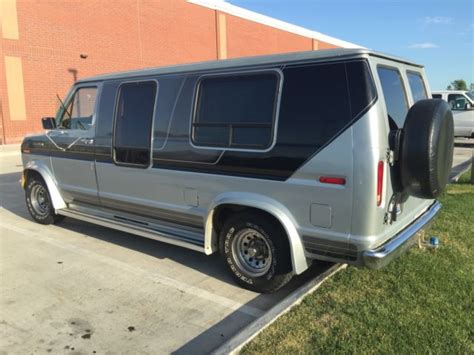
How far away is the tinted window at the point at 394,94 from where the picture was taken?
3.68 m

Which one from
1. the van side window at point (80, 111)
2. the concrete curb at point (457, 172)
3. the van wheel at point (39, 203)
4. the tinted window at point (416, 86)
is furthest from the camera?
the concrete curb at point (457, 172)

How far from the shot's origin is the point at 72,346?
11.0 feet

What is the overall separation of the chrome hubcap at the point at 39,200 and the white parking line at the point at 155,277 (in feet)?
1.32

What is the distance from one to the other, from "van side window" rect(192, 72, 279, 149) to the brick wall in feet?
57.0

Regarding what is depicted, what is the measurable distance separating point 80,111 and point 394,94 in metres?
4.11

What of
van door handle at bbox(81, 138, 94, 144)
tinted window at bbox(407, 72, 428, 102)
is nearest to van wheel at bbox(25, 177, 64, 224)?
van door handle at bbox(81, 138, 94, 144)

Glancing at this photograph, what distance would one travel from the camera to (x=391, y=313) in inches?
140

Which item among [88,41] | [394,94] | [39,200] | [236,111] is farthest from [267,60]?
[88,41]

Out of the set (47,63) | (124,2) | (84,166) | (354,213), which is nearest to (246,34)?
(124,2)

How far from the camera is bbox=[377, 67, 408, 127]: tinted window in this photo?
3684 millimetres

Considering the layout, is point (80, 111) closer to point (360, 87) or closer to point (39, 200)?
point (39, 200)

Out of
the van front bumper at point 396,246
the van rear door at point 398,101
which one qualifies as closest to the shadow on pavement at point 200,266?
the van front bumper at point 396,246

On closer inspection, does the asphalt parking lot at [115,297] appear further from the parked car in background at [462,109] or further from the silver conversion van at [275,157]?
the parked car in background at [462,109]

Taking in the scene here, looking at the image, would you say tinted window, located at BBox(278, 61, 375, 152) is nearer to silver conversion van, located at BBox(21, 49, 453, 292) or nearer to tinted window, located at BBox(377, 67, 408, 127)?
silver conversion van, located at BBox(21, 49, 453, 292)
